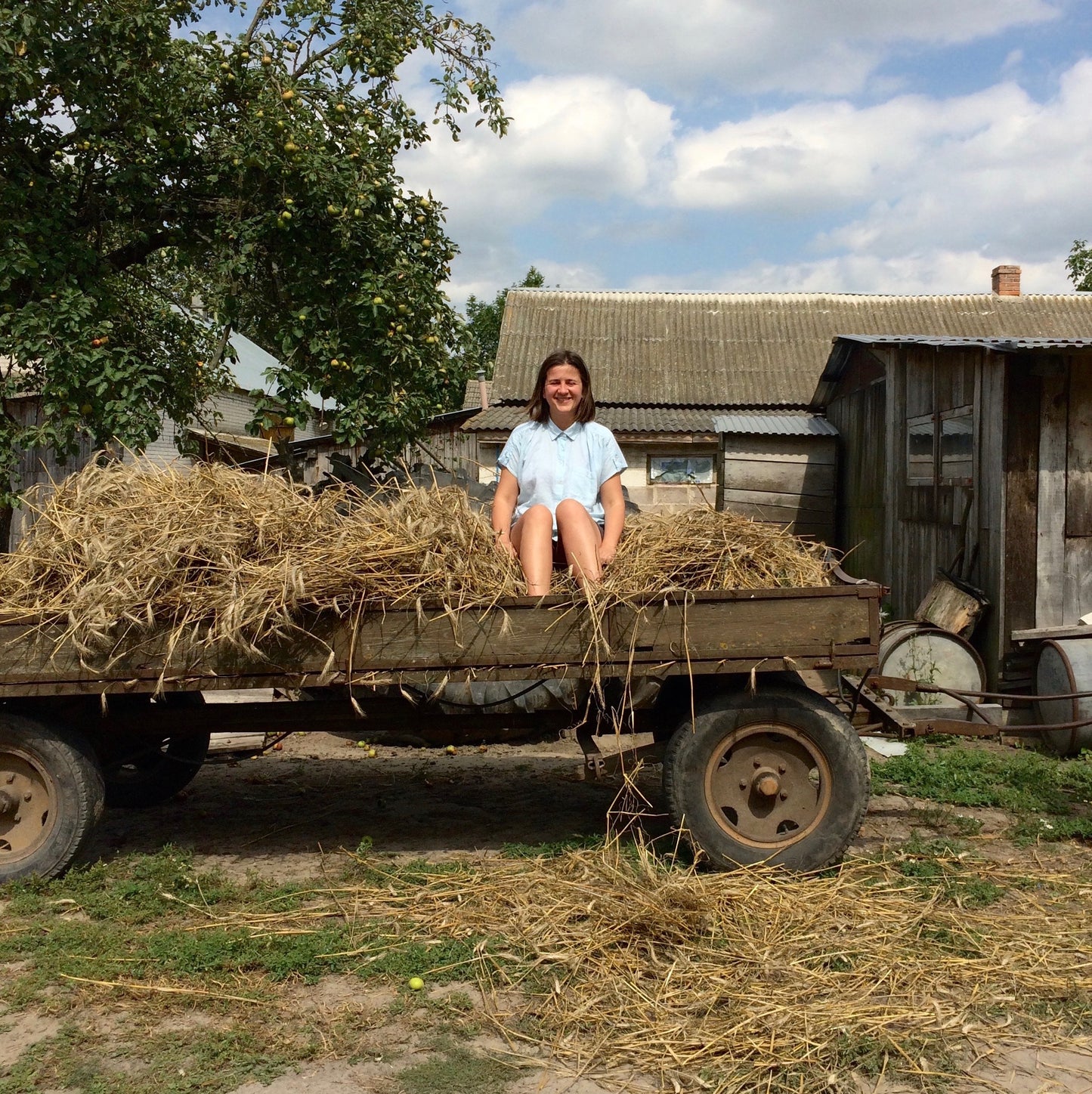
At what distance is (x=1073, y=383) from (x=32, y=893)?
23.9 ft

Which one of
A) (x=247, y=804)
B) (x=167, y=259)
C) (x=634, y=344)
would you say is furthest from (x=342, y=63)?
(x=634, y=344)

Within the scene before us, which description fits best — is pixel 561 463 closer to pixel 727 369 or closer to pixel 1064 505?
pixel 1064 505

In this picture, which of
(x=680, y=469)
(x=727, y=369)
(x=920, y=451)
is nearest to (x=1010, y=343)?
(x=920, y=451)

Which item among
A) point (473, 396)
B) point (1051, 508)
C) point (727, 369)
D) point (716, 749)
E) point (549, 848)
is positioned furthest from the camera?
point (473, 396)

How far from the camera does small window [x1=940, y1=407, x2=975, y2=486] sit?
8.33 m

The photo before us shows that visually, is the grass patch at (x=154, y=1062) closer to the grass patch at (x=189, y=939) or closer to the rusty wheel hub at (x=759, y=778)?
the grass patch at (x=189, y=939)

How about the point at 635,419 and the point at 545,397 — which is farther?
the point at 635,419

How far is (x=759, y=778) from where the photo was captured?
4086mm

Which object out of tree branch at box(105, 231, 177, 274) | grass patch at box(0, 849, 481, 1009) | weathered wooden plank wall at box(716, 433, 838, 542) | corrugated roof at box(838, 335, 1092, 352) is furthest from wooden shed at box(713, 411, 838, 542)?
grass patch at box(0, 849, 481, 1009)

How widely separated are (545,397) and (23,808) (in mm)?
2844

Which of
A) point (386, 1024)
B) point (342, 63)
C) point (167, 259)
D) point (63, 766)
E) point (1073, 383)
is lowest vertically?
point (386, 1024)

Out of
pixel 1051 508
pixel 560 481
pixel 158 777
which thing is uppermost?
pixel 1051 508

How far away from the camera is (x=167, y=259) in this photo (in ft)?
33.6

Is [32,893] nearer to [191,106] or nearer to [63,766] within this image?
[63,766]
